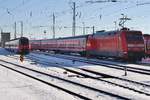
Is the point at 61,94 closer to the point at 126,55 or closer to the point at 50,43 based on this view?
the point at 126,55

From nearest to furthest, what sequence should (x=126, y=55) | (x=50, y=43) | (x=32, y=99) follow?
1. (x=32, y=99)
2. (x=126, y=55)
3. (x=50, y=43)

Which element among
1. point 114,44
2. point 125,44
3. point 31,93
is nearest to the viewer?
point 31,93

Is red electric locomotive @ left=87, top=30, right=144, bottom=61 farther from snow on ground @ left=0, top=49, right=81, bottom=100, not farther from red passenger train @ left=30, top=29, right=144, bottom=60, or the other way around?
snow on ground @ left=0, top=49, right=81, bottom=100

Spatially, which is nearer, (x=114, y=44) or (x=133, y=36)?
(x=133, y=36)

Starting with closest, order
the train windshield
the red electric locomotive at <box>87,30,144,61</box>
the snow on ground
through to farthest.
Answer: the snow on ground, the red electric locomotive at <box>87,30,144,61</box>, the train windshield

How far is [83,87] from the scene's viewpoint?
49.5 ft

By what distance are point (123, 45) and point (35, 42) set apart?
4951cm

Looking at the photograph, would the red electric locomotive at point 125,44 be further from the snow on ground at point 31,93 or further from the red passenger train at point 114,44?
the snow on ground at point 31,93

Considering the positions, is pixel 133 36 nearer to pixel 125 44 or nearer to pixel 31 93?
pixel 125 44

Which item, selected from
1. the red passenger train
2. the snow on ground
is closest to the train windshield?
the red passenger train

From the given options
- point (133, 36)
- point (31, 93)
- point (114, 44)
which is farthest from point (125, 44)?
point (31, 93)

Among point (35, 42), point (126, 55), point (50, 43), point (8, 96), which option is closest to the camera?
point (8, 96)

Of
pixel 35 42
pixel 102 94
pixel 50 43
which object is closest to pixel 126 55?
pixel 102 94

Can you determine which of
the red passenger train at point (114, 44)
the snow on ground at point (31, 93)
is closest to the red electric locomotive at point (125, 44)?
the red passenger train at point (114, 44)
